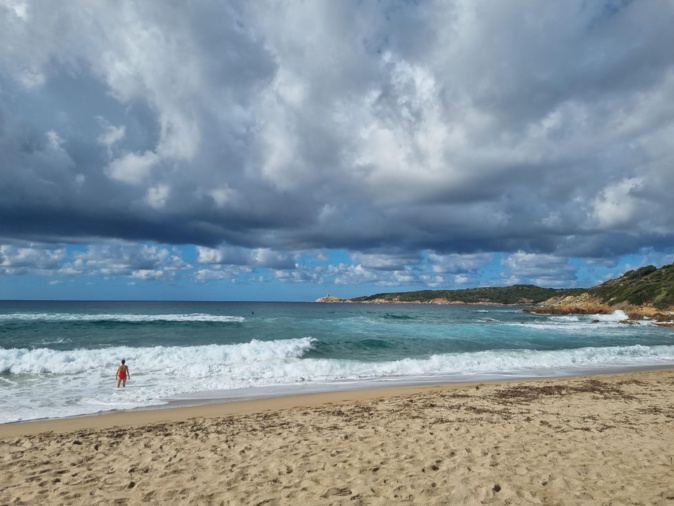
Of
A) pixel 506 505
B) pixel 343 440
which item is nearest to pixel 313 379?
pixel 343 440

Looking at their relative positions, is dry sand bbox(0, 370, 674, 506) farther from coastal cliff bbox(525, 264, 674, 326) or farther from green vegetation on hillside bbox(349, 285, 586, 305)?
green vegetation on hillside bbox(349, 285, 586, 305)

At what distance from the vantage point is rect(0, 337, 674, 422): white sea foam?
39.5 feet

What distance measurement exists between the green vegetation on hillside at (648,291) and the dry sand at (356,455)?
199 ft

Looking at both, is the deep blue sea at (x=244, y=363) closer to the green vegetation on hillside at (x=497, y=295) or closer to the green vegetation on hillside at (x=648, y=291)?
the green vegetation on hillside at (x=648, y=291)

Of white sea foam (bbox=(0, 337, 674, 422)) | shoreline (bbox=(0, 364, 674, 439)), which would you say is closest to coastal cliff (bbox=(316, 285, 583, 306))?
white sea foam (bbox=(0, 337, 674, 422))

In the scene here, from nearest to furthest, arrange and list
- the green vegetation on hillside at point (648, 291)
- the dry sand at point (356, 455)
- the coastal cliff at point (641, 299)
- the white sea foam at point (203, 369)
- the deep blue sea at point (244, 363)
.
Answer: the dry sand at point (356, 455)
the white sea foam at point (203, 369)
the deep blue sea at point (244, 363)
the coastal cliff at point (641, 299)
the green vegetation on hillside at point (648, 291)

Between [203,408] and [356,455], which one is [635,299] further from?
[356,455]

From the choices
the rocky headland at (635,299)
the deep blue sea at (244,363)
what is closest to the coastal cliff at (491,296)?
the rocky headland at (635,299)

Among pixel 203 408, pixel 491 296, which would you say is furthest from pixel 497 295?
pixel 203 408

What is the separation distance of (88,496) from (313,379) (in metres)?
11.0

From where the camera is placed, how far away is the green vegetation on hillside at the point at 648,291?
58103 millimetres

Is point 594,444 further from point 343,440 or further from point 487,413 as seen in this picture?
point 343,440

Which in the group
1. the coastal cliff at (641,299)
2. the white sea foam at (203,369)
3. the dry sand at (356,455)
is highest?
the coastal cliff at (641,299)

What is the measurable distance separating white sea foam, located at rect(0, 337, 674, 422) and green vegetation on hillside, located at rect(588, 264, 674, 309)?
4118cm
